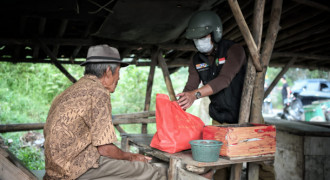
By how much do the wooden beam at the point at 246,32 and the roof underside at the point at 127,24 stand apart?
4.87ft

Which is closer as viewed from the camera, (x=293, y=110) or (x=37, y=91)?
(x=37, y=91)

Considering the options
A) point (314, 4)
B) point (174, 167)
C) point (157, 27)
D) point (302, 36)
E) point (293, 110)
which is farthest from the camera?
point (293, 110)

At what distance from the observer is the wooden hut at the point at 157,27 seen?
10.5ft

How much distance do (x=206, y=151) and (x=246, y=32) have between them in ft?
4.32

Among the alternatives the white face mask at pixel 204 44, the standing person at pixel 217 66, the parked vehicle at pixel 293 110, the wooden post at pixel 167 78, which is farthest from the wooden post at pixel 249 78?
the parked vehicle at pixel 293 110

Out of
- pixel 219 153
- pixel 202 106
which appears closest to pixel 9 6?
pixel 219 153

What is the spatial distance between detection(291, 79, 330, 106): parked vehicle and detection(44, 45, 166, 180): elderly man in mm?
13481

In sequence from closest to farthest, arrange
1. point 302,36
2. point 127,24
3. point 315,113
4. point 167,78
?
point 127,24 → point 302,36 → point 167,78 → point 315,113

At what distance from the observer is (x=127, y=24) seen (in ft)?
16.7

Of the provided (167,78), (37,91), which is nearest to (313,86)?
(167,78)

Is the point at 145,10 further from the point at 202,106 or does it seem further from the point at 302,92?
the point at 302,92

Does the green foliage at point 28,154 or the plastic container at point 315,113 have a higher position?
the plastic container at point 315,113

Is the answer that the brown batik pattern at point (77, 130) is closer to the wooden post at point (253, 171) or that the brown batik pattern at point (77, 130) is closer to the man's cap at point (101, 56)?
the man's cap at point (101, 56)

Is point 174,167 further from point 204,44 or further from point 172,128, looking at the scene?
point 204,44
